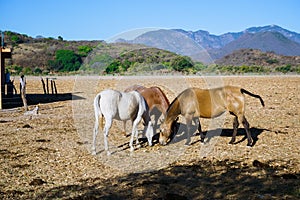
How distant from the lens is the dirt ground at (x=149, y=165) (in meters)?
7.41

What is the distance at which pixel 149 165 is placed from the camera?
929 cm

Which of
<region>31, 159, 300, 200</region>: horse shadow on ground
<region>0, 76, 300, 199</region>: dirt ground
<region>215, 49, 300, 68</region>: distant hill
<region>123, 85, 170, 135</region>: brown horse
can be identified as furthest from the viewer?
<region>215, 49, 300, 68</region>: distant hill

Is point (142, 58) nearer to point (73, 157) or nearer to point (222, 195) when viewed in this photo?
point (73, 157)

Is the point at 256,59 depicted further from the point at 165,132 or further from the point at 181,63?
the point at 165,132

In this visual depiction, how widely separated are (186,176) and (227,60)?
11115cm

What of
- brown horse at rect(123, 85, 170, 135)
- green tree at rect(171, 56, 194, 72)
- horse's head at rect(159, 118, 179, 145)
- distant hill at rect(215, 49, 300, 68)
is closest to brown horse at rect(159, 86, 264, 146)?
horse's head at rect(159, 118, 179, 145)

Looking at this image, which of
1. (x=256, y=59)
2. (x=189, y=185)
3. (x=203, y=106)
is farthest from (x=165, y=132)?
(x=256, y=59)

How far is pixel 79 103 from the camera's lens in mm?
22500

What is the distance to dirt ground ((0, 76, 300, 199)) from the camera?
7406 millimetres

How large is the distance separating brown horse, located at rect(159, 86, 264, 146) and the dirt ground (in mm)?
621

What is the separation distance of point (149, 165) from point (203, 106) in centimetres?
267

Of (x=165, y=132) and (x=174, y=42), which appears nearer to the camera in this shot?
(x=165, y=132)

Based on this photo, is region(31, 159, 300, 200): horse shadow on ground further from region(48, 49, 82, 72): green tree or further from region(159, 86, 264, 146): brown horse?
region(48, 49, 82, 72): green tree

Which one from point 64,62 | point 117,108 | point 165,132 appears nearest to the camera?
point 117,108
